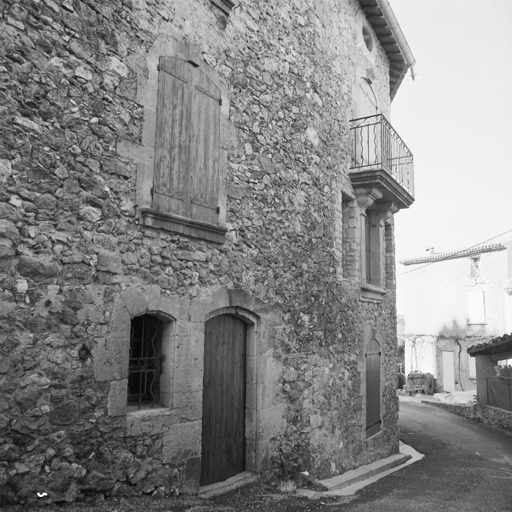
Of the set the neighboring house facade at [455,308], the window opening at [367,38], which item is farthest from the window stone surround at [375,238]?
the neighboring house facade at [455,308]

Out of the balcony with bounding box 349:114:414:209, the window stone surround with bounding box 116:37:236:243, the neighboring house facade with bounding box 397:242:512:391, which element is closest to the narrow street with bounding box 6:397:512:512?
the window stone surround with bounding box 116:37:236:243

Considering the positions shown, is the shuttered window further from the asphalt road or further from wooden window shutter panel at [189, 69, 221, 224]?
the asphalt road

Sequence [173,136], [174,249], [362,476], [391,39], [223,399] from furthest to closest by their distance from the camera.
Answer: [391,39]
[362,476]
[223,399]
[173,136]
[174,249]

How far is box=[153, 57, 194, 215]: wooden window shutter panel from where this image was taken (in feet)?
16.5

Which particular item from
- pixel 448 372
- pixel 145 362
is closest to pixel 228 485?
pixel 145 362

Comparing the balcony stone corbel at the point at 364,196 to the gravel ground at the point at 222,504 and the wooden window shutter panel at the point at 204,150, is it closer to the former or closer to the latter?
the wooden window shutter panel at the point at 204,150

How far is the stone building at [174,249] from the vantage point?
3.89m

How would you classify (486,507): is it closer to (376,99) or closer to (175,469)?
(175,469)

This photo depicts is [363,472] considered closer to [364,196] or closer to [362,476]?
A: [362,476]

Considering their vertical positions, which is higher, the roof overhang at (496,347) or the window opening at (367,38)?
the window opening at (367,38)

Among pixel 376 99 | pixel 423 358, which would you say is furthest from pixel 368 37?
pixel 423 358

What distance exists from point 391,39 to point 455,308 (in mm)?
18672

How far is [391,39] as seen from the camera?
11.0 metres

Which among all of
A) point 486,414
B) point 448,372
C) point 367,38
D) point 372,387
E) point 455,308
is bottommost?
point 486,414
